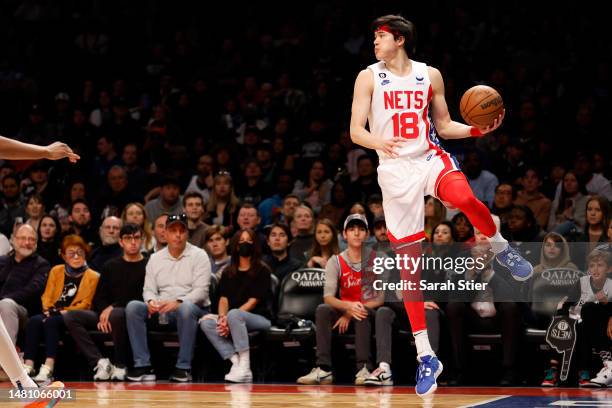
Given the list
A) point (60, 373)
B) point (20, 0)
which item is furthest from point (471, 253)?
point (20, 0)

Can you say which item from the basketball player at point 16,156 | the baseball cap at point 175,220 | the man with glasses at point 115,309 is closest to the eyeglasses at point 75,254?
the man with glasses at point 115,309

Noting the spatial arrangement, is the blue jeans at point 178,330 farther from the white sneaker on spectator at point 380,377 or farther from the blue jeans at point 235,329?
the white sneaker on spectator at point 380,377

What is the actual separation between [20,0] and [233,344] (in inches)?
382

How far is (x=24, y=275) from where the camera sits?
35.2ft

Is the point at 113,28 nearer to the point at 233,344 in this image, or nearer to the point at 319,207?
the point at 319,207

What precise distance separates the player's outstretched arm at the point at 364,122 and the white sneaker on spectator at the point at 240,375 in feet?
11.0

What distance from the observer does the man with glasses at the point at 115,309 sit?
403 inches

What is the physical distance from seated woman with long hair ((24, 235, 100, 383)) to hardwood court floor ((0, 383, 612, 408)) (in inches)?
42.4

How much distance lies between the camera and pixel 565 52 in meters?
14.6

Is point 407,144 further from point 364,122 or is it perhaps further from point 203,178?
point 203,178

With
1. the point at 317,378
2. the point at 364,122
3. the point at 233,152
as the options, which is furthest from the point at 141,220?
the point at 364,122

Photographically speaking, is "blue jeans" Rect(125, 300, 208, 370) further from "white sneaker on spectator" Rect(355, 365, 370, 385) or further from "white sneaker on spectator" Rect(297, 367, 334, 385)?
"white sneaker on spectator" Rect(355, 365, 370, 385)

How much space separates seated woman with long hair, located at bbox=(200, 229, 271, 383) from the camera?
996 cm

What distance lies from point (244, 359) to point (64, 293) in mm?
2025
